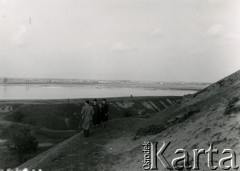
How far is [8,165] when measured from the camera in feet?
59.2

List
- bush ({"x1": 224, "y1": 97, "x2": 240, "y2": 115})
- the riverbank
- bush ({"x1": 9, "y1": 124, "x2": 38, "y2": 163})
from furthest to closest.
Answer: bush ({"x1": 9, "y1": 124, "x2": 38, "y2": 163}) < the riverbank < bush ({"x1": 224, "y1": 97, "x2": 240, "y2": 115})

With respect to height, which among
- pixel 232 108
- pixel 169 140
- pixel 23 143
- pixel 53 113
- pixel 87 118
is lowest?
pixel 23 143

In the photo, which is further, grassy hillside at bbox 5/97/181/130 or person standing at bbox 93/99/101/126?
grassy hillside at bbox 5/97/181/130

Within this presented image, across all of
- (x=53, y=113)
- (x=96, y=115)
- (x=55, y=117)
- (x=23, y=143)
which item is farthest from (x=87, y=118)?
(x=53, y=113)

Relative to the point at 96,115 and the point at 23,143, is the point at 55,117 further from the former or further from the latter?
the point at 96,115

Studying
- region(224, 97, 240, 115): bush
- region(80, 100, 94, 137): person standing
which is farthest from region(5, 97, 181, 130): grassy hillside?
region(224, 97, 240, 115): bush

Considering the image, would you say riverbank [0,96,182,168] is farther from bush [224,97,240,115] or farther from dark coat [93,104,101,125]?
bush [224,97,240,115]

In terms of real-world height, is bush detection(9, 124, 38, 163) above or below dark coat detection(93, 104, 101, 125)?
below

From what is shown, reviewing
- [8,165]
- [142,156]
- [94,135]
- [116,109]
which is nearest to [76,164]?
[142,156]

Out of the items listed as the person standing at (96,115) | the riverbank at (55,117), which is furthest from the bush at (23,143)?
the person standing at (96,115)

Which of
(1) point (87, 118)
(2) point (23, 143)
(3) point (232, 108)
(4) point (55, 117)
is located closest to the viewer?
(3) point (232, 108)

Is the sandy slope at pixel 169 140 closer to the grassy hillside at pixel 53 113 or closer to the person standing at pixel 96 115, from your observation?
the person standing at pixel 96 115

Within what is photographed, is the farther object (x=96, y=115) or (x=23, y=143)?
(x=23, y=143)

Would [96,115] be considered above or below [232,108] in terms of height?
below
